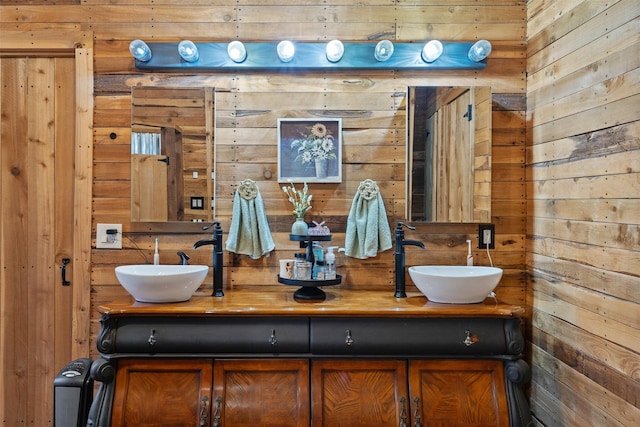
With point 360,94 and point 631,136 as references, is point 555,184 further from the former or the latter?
point 360,94

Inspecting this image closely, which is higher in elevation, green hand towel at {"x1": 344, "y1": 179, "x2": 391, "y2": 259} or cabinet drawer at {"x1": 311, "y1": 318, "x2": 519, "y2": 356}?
green hand towel at {"x1": 344, "y1": 179, "x2": 391, "y2": 259}

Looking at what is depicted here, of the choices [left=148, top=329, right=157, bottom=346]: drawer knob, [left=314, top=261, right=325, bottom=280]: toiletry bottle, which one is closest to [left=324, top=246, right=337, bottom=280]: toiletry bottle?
[left=314, top=261, right=325, bottom=280]: toiletry bottle

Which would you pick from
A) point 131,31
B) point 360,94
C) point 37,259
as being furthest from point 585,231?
point 37,259

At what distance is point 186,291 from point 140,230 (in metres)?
0.55

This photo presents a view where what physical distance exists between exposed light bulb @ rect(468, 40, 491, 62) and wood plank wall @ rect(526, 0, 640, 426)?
0.80 ft

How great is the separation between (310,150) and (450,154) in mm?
699

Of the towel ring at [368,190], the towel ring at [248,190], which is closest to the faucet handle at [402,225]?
the towel ring at [368,190]

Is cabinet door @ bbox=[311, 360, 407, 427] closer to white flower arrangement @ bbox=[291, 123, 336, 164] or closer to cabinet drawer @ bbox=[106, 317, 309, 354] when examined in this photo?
cabinet drawer @ bbox=[106, 317, 309, 354]

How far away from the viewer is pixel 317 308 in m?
1.55

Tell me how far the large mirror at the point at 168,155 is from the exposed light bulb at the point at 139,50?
15 centimetres

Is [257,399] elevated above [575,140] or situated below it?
below

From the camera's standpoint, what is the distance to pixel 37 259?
77.6 inches

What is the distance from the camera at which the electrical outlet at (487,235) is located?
1.96 m

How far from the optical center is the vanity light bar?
193 centimetres
